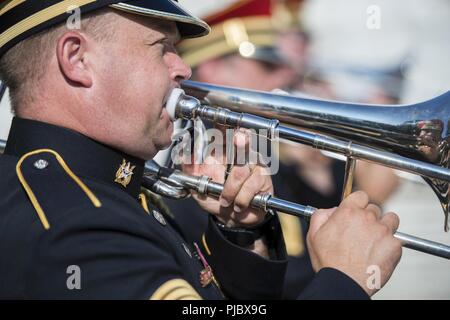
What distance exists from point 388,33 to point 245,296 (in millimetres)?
5743

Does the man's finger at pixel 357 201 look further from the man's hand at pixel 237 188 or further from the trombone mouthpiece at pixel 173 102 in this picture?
the trombone mouthpiece at pixel 173 102

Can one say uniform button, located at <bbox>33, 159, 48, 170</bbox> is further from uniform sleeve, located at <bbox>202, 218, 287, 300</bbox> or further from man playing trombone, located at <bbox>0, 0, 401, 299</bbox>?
uniform sleeve, located at <bbox>202, 218, 287, 300</bbox>

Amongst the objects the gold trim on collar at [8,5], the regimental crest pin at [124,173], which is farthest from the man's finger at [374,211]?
the gold trim on collar at [8,5]

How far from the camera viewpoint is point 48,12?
7.43 feet

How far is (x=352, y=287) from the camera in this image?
1982 mm

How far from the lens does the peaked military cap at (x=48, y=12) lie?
226 cm

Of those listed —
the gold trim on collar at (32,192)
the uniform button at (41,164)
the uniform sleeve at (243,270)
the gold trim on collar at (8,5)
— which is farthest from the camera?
the uniform sleeve at (243,270)

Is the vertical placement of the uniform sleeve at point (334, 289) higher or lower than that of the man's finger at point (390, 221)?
lower

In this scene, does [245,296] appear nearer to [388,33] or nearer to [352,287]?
[352,287]

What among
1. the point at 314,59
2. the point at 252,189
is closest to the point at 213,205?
the point at 252,189

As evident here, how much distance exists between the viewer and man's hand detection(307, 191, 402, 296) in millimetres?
2059

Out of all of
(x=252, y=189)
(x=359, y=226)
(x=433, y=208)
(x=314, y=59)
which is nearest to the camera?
(x=359, y=226)

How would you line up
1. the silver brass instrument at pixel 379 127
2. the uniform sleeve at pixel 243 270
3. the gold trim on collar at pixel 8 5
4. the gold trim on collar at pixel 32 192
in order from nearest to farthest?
the gold trim on collar at pixel 32 192 < the gold trim on collar at pixel 8 5 < the silver brass instrument at pixel 379 127 < the uniform sleeve at pixel 243 270
